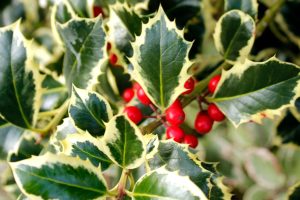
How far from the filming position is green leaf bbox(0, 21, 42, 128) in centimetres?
82

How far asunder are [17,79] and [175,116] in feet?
0.95

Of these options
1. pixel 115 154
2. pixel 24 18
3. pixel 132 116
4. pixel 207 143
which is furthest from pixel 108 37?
pixel 207 143

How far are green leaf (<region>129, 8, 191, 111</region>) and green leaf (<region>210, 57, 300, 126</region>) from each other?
0.30 feet

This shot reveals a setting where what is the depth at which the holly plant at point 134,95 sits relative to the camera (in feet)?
2.11

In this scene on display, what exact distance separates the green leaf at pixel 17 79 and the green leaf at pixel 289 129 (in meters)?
0.63

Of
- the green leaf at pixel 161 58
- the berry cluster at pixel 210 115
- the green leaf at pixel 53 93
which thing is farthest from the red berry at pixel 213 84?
the green leaf at pixel 53 93

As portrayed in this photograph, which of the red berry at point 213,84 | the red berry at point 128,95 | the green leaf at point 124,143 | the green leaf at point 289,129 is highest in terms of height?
the green leaf at point 124,143

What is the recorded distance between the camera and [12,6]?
4.91 feet

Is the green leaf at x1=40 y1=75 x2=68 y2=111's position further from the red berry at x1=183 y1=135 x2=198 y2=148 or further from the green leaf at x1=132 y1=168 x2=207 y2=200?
the green leaf at x1=132 y1=168 x2=207 y2=200

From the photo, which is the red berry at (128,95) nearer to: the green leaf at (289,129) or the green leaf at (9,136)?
the green leaf at (9,136)

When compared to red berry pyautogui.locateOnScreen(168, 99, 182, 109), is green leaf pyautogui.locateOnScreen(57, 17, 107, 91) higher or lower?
higher

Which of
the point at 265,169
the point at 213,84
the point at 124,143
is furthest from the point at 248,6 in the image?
the point at 265,169

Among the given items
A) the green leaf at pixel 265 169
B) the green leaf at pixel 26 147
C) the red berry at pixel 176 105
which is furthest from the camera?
the green leaf at pixel 265 169

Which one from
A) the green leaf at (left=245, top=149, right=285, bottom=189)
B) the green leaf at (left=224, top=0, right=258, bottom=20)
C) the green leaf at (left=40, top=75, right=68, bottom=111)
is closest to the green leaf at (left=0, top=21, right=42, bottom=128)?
the green leaf at (left=40, top=75, right=68, bottom=111)
